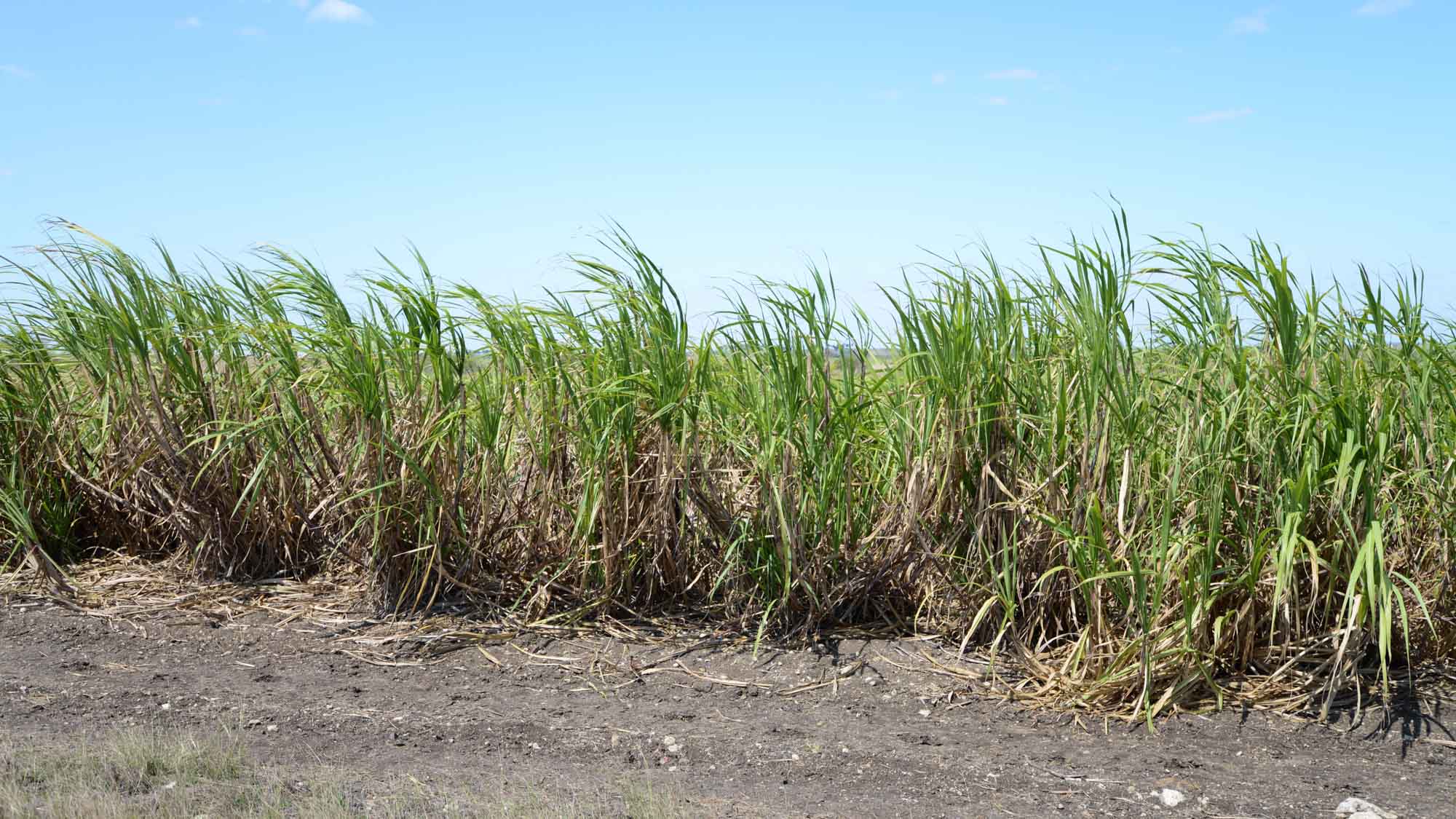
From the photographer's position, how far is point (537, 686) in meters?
3.35

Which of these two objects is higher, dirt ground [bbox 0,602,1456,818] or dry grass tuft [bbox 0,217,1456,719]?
dry grass tuft [bbox 0,217,1456,719]

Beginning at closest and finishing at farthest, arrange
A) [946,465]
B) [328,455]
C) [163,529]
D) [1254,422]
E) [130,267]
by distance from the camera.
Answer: [1254,422]
[946,465]
[328,455]
[130,267]
[163,529]

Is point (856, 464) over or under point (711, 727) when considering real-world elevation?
over

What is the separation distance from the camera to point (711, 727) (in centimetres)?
305

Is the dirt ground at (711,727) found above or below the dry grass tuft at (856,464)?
below

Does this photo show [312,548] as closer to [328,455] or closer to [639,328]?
[328,455]

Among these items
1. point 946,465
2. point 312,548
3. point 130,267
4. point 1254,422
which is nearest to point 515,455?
point 312,548

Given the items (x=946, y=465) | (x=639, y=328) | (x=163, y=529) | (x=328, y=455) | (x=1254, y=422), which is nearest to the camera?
(x=1254, y=422)

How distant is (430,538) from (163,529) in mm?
1600

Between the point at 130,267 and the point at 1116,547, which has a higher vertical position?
the point at 130,267

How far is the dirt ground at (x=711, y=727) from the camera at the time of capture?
262 centimetres

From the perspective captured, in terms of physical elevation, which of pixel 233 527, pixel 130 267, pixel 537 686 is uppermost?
pixel 130 267

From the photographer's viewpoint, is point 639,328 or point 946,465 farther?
point 639,328

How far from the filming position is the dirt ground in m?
2.62
